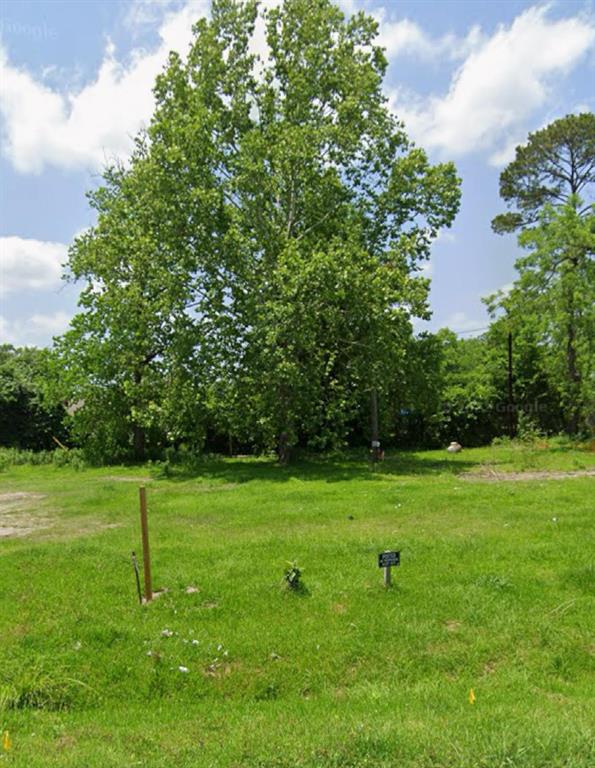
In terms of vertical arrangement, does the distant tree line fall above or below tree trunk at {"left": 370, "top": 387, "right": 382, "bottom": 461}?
above

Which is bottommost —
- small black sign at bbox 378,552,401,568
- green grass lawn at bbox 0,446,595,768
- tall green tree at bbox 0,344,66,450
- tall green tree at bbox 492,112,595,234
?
green grass lawn at bbox 0,446,595,768

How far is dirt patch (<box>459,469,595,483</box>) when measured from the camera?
14.5 m

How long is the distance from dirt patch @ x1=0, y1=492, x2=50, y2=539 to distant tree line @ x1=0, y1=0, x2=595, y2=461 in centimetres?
474

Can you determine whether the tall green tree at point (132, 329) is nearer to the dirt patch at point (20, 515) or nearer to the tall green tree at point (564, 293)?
the dirt patch at point (20, 515)

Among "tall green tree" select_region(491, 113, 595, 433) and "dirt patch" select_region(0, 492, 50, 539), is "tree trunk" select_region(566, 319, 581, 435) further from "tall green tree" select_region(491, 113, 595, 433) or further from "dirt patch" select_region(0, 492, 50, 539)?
"dirt patch" select_region(0, 492, 50, 539)

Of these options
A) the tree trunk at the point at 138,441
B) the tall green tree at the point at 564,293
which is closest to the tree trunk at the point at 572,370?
the tall green tree at the point at 564,293

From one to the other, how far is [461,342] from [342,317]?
748 inches

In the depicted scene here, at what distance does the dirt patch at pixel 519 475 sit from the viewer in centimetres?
1447

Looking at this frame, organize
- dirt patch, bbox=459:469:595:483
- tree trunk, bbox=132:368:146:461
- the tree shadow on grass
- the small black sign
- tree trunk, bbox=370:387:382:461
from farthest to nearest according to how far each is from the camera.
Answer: tree trunk, bbox=132:368:146:461, tree trunk, bbox=370:387:382:461, the tree shadow on grass, dirt patch, bbox=459:469:595:483, the small black sign

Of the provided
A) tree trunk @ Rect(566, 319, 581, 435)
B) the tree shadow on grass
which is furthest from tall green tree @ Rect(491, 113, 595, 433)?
the tree shadow on grass

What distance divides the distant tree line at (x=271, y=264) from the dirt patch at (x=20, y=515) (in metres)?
4.74

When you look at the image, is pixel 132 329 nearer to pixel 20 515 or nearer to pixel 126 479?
pixel 126 479

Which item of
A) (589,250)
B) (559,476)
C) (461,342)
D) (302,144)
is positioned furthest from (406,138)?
(461,342)

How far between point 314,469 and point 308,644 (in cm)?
1269
